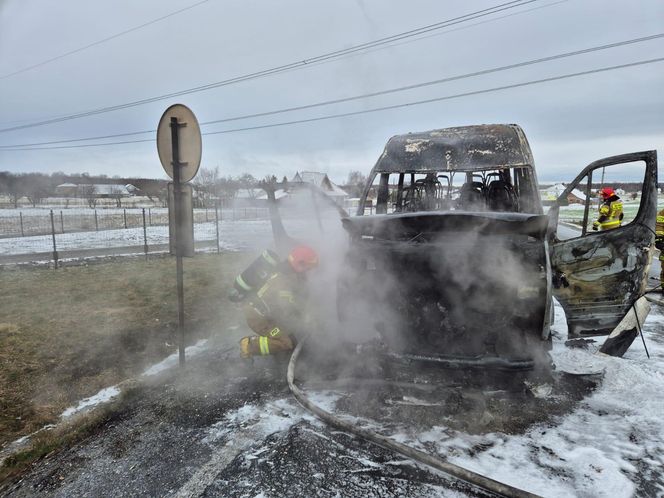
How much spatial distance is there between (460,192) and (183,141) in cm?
358

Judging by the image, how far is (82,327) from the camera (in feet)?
17.9

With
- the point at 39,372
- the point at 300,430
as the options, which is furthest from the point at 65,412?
the point at 300,430

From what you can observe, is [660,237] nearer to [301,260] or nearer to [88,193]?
[301,260]

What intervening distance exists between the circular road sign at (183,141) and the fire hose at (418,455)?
2.61m

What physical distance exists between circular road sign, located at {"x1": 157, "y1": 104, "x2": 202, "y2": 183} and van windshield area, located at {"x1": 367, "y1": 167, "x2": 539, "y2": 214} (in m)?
2.28

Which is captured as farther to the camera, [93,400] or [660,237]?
[660,237]

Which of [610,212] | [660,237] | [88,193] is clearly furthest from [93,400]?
[88,193]

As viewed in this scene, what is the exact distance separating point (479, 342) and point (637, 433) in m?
1.31

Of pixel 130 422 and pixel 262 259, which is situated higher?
pixel 262 259

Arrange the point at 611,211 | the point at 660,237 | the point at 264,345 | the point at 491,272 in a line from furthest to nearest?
the point at 660,237, the point at 611,211, the point at 264,345, the point at 491,272

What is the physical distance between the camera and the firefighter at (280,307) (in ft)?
13.9

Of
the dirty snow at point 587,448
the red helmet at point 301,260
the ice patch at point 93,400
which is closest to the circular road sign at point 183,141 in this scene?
the red helmet at point 301,260

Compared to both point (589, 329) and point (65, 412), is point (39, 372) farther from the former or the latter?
point (589, 329)

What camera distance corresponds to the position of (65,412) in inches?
137
